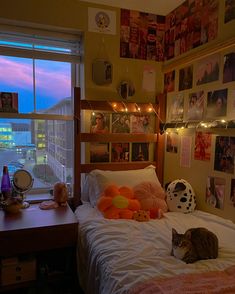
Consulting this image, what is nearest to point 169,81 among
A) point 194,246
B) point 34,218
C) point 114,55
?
point 114,55

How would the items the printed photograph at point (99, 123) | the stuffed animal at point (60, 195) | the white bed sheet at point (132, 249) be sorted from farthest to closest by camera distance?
the printed photograph at point (99, 123), the stuffed animal at point (60, 195), the white bed sheet at point (132, 249)

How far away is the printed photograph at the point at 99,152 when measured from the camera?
7.39ft

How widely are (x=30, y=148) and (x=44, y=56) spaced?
82cm

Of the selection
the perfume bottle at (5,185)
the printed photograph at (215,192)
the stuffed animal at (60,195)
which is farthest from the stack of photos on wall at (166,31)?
the perfume bottle at (5,185)

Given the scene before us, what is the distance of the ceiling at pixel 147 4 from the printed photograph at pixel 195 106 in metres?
0.85

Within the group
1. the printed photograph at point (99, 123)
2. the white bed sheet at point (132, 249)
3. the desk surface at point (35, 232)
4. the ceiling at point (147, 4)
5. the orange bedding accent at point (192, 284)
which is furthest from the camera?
the printed photograph at point (99, 123)

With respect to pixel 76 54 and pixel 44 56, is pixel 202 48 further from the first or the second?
pixel 44 56

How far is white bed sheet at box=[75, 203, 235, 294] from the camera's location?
43.6 inches

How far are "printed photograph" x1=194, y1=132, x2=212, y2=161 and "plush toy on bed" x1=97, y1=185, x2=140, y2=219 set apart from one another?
63cm

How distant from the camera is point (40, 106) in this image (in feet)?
7.10

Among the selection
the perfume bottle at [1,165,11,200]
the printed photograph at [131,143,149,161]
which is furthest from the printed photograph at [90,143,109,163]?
the perfume bottle at [1,165,11,200]

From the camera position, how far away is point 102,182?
2008mm

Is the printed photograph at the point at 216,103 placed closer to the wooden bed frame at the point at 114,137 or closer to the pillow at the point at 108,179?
the wooden bed frame at the point at 114,137

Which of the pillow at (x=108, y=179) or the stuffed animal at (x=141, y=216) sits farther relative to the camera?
the pillow at (x=108, y=179)
